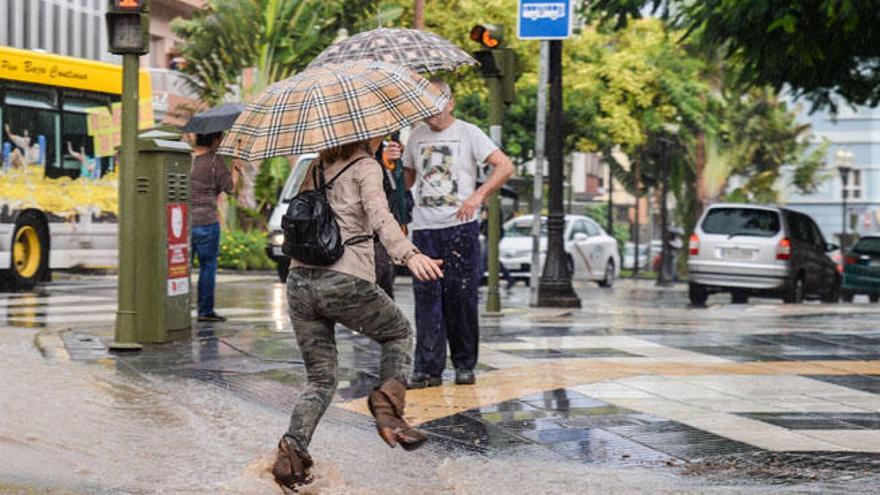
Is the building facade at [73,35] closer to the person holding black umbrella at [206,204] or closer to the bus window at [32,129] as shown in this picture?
the bus window at [32,129]

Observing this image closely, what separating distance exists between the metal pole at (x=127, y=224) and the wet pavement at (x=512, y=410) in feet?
0.78

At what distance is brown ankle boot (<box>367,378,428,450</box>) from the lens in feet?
21.0

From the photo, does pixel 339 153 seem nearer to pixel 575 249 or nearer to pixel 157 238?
pixel 157 238

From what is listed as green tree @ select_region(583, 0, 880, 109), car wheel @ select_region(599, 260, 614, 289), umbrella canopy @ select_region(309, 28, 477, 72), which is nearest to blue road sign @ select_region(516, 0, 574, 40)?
green tree @ select_region(583, 0, 880, 109)

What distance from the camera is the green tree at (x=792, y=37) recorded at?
15625 millimetres

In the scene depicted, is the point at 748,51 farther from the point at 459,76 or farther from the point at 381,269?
the point at 459,76

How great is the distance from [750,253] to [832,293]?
11.8ft

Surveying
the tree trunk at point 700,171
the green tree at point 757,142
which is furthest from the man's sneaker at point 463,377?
the tree trunk at point 700,171

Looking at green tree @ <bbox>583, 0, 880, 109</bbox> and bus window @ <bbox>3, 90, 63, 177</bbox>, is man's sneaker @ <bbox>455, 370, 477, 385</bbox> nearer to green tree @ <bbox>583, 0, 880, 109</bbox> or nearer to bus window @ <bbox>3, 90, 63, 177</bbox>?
green tree @ <bbox>583, 0, 880, 109</bbox>

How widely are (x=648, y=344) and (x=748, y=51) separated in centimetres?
A: 650

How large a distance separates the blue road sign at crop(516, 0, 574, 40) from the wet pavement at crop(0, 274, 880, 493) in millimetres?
4228

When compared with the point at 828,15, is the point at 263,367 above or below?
below

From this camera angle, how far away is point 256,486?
6.37 m

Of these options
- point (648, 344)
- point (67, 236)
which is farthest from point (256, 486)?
point (67, 236)
